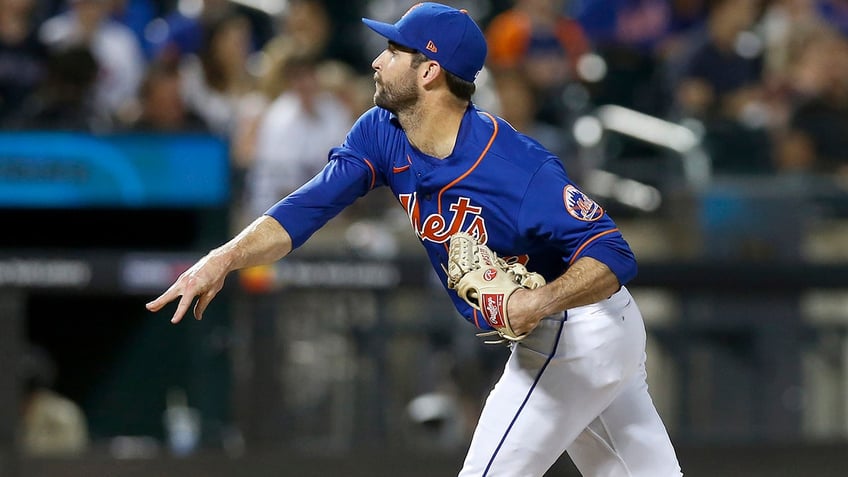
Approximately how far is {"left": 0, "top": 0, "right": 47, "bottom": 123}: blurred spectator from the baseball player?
3.84 meters

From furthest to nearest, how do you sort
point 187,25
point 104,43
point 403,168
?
point 187,25 → point 104,43 → point 403,168

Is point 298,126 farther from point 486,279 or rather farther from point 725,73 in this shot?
point 486,279

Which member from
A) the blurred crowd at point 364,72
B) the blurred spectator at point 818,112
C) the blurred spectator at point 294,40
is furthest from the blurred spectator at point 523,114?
the blurred spectator at point 818,112

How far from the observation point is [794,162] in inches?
314

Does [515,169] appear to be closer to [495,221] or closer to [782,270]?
[495,221]

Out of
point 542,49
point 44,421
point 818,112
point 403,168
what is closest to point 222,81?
point 542,49

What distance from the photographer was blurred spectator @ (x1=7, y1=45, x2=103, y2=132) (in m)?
7.05

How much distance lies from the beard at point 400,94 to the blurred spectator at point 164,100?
3527mm

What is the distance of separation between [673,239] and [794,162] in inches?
41.5

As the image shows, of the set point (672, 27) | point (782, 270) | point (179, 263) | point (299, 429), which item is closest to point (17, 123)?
point (179, 263)

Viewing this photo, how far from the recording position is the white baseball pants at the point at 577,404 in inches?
149

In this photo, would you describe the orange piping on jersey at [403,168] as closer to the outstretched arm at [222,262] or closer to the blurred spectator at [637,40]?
the outstretched arm at [222,262]

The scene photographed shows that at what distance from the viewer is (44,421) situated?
6.88 m

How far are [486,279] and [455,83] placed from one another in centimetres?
62
